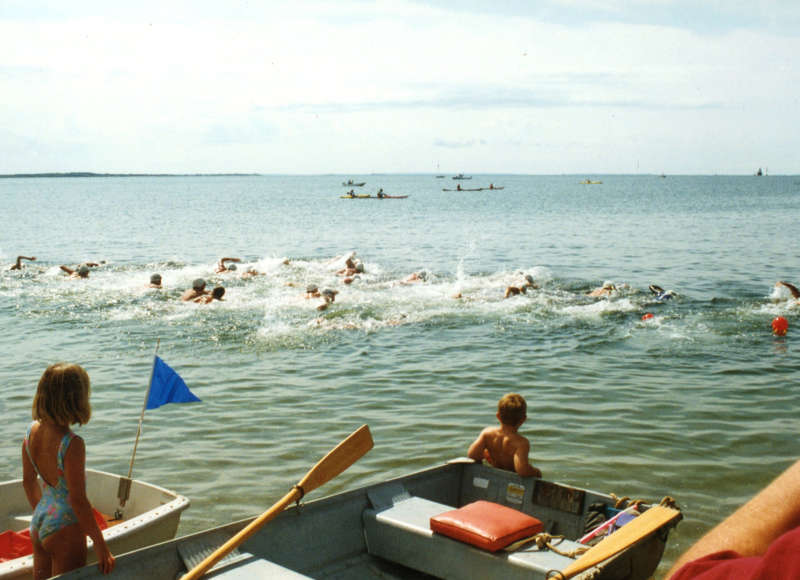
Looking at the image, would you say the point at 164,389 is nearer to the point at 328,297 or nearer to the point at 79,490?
the point at 79,490

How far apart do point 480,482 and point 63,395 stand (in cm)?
417

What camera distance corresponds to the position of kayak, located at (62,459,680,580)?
547 cm

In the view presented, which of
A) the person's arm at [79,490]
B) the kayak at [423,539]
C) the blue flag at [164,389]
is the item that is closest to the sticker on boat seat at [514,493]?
the kayak at [423,539]

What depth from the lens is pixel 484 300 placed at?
21859 mm

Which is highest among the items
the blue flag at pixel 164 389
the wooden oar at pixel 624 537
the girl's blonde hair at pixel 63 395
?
the girl's blonde hair at pixel 63 395

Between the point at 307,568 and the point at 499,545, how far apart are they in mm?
1702

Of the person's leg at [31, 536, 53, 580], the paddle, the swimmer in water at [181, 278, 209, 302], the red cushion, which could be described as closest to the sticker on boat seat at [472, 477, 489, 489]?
the red cushion

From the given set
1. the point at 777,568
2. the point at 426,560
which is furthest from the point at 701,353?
the point at 777,568

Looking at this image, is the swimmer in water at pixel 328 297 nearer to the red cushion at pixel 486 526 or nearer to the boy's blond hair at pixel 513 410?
the boy's blond hair at pixel 513 410

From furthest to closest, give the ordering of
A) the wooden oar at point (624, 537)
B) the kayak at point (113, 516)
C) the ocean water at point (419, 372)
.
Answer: the ocean water at point (419, 372) → the kayak at point (113, 516) → the wooden oar at point (624, 537)

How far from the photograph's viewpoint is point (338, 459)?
628 cm

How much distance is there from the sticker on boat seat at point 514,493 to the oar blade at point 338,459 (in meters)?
1.79

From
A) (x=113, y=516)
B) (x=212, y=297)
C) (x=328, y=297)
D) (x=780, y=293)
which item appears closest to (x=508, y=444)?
(x=113, y=516)

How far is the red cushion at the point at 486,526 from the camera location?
589 cm
